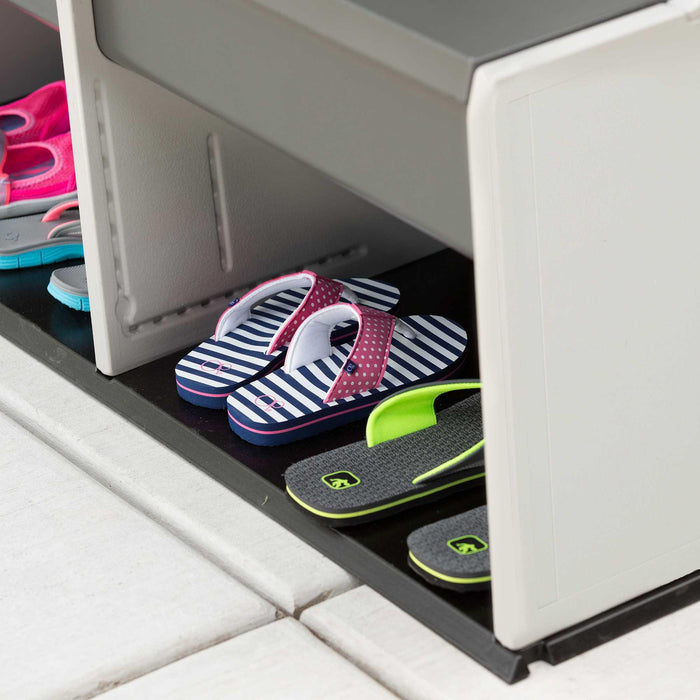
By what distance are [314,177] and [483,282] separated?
87 centimetres

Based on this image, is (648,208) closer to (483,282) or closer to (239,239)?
(483,282)

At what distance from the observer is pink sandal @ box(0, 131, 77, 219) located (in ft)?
7.25

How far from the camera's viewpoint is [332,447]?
Result: 5.33ft

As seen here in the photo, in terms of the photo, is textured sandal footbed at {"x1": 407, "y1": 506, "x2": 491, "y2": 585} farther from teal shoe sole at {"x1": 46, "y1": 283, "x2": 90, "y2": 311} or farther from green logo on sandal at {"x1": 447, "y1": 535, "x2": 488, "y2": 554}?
teal shoe sole at {"x1": 46, "y1": 283, "x2": 90, "y2": 311}

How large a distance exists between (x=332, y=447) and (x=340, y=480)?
122mm

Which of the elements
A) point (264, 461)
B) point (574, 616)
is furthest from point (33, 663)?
point (574, 616)

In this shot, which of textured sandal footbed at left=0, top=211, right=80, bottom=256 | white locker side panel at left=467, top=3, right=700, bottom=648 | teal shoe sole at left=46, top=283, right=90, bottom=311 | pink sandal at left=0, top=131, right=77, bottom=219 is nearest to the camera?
white locker side panel at left=467, top=3, right=700, bottom=648

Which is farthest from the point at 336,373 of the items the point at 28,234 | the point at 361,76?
the point at 28,234

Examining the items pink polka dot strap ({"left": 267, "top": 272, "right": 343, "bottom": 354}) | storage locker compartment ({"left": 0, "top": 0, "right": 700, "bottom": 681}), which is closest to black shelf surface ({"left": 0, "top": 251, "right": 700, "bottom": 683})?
storage locker compartment ({"left": 0, "top": 0, "right": 700, "bottom": 681})

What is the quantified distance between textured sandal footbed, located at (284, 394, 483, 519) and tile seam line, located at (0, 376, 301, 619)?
0.39 ft

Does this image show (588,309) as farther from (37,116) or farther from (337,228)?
(37,116)

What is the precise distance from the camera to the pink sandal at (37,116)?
2334mm

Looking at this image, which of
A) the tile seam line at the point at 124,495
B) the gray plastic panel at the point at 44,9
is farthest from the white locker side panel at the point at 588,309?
the gray plastic panel at the point at 44,9

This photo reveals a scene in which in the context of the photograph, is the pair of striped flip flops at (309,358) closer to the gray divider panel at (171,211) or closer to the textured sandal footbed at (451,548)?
the gray divider panel at (171,211)
